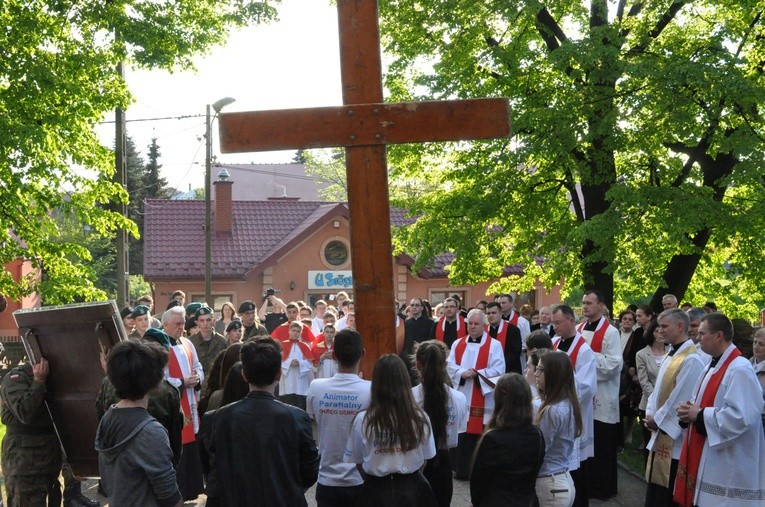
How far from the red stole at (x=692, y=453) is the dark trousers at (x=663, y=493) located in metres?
0.25

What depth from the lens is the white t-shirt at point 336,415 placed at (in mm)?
5824

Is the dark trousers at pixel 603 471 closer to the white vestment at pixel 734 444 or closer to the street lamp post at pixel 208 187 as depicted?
the white vestment at pixel 734 444

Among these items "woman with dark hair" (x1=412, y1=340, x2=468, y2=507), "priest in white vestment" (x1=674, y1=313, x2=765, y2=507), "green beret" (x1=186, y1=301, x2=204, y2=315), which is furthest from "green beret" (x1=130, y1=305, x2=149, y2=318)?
"priest in white vestment" (x1=674, y1=313, x2=765, y2=507)

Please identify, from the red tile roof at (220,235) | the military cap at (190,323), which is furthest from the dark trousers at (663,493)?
the red tile roof at (220,235)

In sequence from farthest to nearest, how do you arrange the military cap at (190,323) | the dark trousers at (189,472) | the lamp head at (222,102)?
1. the lamp head at (222,102)
2. the military cap at (190,323)
3. the dark trousers at (189,472)

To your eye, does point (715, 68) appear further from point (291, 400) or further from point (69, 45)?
point (69, 45)

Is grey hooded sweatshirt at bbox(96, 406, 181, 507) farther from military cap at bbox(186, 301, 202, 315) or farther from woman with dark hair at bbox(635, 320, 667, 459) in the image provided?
woman with dark hair at bbox(635, 320, 667, 459)

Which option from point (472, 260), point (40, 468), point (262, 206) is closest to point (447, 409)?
point (40, 468)

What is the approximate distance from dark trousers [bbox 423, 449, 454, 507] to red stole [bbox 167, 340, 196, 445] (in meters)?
3.40

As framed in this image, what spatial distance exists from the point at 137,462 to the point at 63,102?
37.8 ft

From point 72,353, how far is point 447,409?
→ 254 centimetres

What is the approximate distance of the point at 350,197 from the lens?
5.32m

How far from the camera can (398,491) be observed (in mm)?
5504

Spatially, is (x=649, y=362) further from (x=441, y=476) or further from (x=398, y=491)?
(x=398, y=491)
